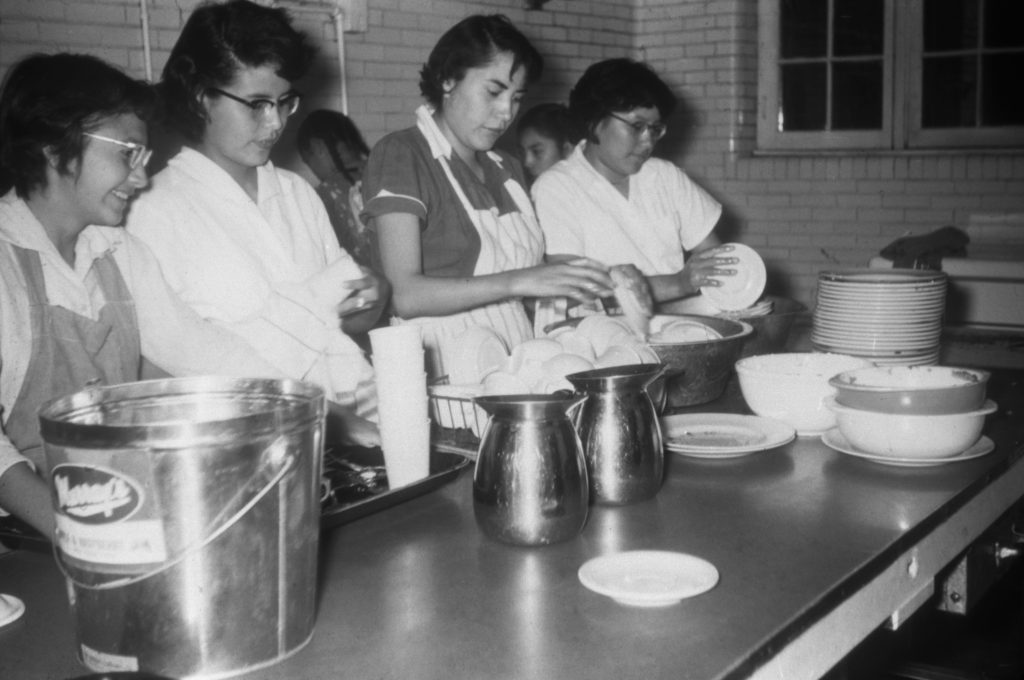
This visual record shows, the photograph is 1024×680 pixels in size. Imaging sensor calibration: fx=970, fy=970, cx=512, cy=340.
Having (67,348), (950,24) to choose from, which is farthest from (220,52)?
(950,24)

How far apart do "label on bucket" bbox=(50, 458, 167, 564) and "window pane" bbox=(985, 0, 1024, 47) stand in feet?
19.2

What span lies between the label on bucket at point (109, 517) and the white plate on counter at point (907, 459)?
1247 millimetres

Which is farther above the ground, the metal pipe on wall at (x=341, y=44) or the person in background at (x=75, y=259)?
the metal pipe on wall at (x=341, y=44)

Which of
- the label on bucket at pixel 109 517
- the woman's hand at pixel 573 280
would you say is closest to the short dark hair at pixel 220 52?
the woman's hand at pixel 573 280

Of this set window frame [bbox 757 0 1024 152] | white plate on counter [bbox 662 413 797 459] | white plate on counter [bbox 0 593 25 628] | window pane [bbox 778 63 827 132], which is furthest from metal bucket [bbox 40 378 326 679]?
window pane [bbox 778 63 827 132]

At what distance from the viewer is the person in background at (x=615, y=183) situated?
11.2 feet

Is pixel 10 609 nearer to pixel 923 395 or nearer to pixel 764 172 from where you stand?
pixel 923 395

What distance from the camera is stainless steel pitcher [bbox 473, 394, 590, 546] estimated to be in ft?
4.21

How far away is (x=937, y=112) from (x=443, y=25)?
2.99 meters

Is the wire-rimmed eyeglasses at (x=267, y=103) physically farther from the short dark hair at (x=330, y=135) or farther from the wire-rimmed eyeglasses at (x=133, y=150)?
the short dark hair at (x=330, y=135)

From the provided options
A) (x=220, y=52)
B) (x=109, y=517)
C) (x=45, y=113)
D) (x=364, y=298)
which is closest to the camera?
(x=109, y=517)

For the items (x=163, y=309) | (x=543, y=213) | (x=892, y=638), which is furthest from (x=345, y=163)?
(x=892, y=638)

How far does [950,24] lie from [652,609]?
5479 mm

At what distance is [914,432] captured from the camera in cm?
165
